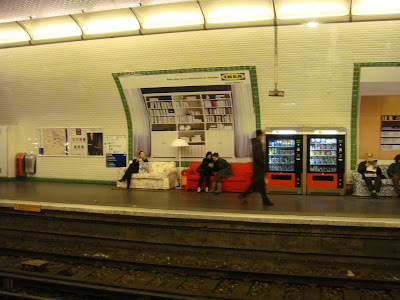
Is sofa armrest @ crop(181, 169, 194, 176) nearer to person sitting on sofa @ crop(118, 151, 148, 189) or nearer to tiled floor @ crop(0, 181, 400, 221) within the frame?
tiled floor @ crop(0, 181, 400, 221)

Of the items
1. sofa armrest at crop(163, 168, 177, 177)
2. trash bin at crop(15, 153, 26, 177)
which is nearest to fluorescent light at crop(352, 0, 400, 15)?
sofa armrest at crop(163, 168, 177, 177)

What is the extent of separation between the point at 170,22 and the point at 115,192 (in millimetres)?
4784

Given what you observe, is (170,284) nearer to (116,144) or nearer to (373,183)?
(373,183)

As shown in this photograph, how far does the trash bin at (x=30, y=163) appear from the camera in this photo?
1302 cm

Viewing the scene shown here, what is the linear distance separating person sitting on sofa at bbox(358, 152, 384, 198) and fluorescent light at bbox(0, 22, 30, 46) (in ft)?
32.2

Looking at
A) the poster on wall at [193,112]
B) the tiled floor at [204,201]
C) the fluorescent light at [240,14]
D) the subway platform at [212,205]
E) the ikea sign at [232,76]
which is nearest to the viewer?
the subway platform at [212,205]

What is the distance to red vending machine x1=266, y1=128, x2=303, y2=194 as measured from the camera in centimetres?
999

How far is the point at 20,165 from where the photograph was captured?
13.1 m

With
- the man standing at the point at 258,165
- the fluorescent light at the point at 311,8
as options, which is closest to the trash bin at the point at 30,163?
the man standing at the point at 258,165

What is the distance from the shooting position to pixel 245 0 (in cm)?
852

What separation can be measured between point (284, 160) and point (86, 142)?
6424 millimetres

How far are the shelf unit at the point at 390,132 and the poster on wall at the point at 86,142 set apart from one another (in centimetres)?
839

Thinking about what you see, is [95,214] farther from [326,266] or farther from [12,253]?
[326,266]

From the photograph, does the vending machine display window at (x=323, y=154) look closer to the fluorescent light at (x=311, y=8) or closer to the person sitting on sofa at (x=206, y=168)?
the person sitting on sofa at (x=206, y=168)
